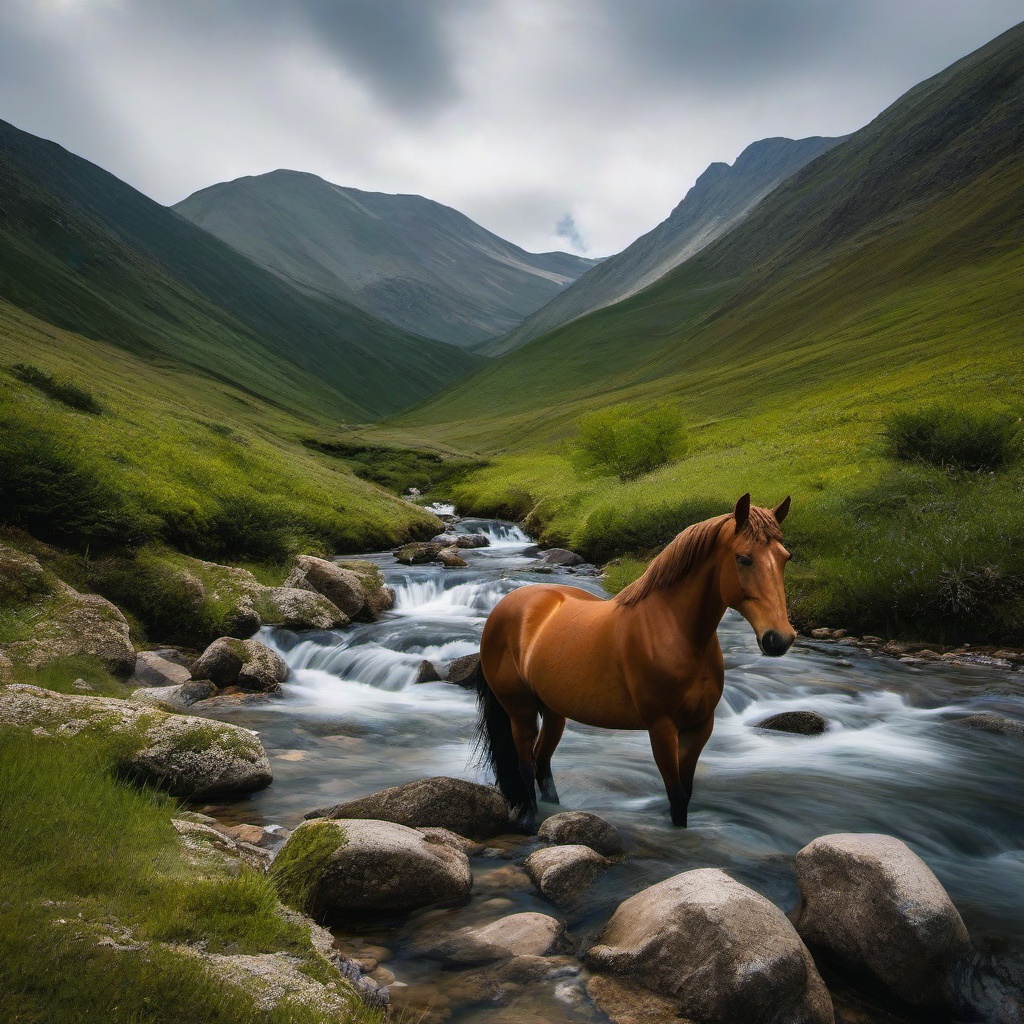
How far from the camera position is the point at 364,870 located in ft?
21.5

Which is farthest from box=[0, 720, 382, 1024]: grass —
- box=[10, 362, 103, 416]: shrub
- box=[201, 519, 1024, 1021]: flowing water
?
box=[10, 362, 103, 416]: shrub

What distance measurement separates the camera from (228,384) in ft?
454

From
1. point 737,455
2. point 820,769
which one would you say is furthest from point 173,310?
point 820,769

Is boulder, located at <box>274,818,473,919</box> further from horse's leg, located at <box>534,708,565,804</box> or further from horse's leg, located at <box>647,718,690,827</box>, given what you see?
horse's leg, located at <box>647,718,690,827</box>

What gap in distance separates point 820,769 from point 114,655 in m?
13.0

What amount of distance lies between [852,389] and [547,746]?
5989 centimetres

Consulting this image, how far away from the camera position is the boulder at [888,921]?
18.7 feet

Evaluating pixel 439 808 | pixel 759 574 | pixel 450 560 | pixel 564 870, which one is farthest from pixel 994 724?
pixel 450 560

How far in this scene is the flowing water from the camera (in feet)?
24.9

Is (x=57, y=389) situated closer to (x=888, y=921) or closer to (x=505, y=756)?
(x=505, y=756)

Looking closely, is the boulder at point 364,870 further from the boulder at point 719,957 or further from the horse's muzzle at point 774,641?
the horse's muzzle at point 774,641

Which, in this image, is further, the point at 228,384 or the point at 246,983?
the point at 228,384

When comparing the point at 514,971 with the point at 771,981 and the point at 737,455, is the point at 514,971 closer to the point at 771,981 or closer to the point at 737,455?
the point at 771,981

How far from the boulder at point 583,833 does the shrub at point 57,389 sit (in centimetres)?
3009
